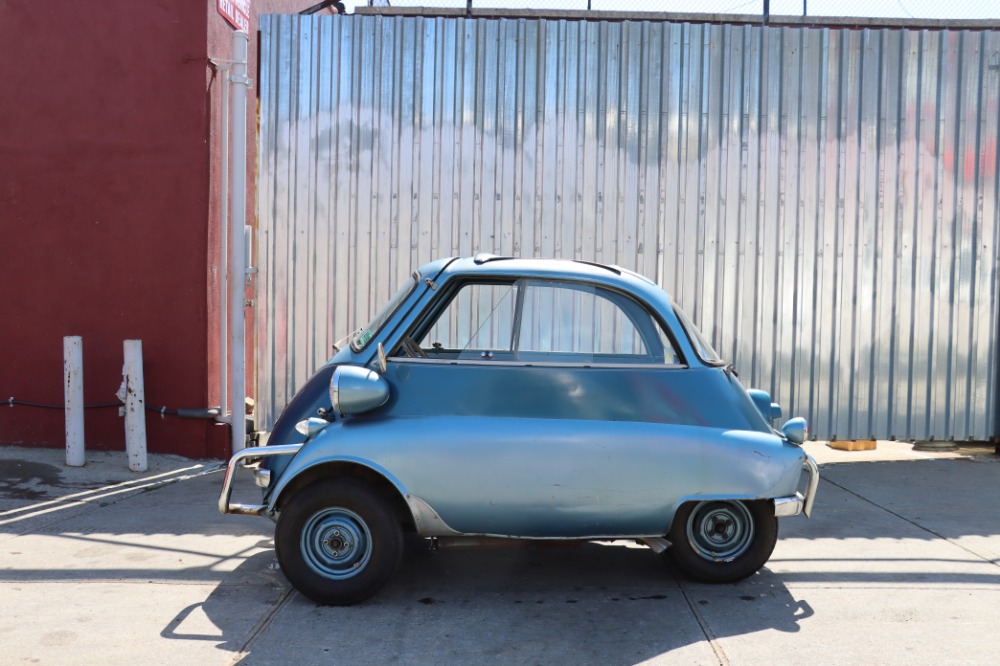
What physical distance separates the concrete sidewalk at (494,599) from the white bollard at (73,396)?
0.80m

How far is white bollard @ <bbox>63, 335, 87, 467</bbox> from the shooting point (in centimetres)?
813

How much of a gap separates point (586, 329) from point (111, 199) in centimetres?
506

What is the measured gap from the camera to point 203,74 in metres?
8.47

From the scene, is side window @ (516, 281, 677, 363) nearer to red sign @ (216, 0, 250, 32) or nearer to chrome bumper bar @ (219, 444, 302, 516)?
chrome bumper bar @ (219, 444, 302, 516)

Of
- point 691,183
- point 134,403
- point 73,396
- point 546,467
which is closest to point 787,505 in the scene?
point 546,467

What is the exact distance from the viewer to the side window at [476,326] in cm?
528

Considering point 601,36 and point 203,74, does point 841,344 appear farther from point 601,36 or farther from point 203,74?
point 203,74

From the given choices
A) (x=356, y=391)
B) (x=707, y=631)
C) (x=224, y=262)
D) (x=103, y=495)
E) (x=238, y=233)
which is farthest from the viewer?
(x=224, y=262)

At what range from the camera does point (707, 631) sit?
15.2 ft

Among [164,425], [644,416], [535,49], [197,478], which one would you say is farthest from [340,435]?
[535,49]

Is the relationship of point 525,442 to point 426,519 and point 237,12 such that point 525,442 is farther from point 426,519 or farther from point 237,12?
point 237,12

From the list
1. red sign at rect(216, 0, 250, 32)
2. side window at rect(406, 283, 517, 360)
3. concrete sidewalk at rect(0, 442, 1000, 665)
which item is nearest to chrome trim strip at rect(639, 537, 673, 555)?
concrete sidewalk at rect(0, 442, 1000, 665)

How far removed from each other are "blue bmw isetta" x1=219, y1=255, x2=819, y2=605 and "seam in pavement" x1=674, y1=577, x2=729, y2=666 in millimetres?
194

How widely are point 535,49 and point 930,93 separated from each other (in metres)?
3.55
